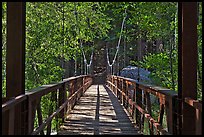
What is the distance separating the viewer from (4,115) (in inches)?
107

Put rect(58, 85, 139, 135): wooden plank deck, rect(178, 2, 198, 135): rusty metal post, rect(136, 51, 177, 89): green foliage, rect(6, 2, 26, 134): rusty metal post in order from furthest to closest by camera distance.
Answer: rect(136, 51, 177, 89): green foliage → rect(58, 85, 139, 135): wooden plank deck → rect(6, 2, 26, 134): rusty metal post → rect(178, 2, 198, 135): rusty metal post

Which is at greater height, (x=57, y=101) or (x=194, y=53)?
(x=194, y=53)

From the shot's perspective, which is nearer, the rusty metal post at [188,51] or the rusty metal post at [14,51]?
the rusty metal post at [188,51]

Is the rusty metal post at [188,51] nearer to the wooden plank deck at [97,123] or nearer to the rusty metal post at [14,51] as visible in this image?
the rusty metal post at [14,51]

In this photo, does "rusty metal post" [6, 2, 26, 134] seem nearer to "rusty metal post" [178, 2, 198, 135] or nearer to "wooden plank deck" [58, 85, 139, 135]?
"rusty metal post" [178, 2, 198, 135]

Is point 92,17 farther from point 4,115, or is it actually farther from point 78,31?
point 4,115

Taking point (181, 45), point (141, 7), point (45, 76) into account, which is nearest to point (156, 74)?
point (141, 7)

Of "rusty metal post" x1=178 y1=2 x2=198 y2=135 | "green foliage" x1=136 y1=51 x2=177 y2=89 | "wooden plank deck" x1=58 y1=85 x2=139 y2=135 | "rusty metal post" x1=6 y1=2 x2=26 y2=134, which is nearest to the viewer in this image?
"rusty metal post" x1=178 y1=2 x2=198 y2=135

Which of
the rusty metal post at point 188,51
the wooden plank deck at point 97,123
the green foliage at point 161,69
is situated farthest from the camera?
the green foliage at point 161,69

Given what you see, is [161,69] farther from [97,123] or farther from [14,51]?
[14,51]

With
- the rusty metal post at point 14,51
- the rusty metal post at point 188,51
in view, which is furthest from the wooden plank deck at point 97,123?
the rusty metal post at point 188,51

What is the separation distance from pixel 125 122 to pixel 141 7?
17.4 ft

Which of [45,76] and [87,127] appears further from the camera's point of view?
[45,76]

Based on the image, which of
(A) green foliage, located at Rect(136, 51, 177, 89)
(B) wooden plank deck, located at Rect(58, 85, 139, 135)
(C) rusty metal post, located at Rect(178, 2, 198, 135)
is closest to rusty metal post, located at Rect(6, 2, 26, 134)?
(C) rusty metal post, located at Rect(178, 2, 198, 135)
